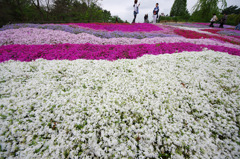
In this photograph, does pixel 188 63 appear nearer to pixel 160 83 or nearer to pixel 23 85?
pixel 160 83

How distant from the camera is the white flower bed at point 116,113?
8.08ft

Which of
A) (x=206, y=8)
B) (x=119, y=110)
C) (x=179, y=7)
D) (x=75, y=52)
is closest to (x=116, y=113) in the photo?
(x=119, y=110)

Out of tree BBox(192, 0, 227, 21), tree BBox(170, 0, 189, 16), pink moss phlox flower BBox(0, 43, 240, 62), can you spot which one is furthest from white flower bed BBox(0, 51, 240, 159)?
tree BBox(170, 0, 189, 16)

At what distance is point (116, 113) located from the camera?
306 cm

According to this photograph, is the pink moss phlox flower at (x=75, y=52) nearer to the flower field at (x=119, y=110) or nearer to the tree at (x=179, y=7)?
the flower field at (x=119, y=110)

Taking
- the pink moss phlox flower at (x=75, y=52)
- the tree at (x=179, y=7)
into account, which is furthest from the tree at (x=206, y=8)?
the pink moss phlox flower at (x=75, y=52)

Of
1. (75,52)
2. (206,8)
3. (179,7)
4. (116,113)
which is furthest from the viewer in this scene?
(179,7)

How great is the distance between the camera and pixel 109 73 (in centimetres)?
473

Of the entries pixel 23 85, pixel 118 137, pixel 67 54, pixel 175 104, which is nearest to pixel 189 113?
pixel 175 104

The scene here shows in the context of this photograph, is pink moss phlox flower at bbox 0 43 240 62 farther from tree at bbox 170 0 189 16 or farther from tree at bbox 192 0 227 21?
tree at bbox 170 0 189 16

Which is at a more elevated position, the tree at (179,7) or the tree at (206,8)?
the tree at (179,7)

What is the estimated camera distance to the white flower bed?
2.46 metres

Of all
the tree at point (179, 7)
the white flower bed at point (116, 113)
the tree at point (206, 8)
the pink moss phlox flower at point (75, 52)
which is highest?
the tree at point (179, 7)

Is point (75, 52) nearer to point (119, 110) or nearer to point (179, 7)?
point (119, 110)
